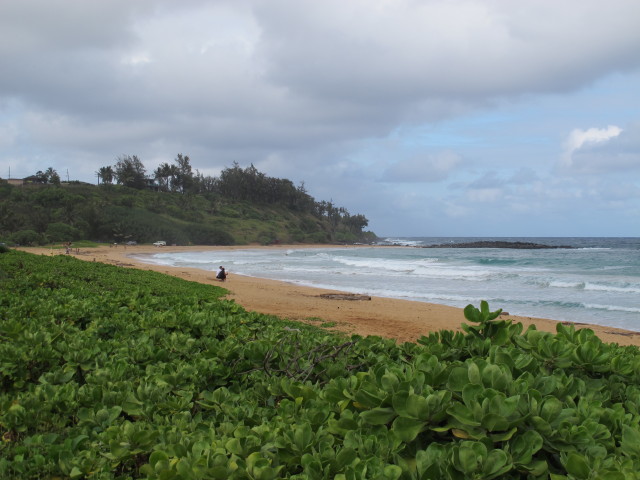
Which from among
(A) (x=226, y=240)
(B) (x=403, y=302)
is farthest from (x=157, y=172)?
(B) (x=403, y=302)

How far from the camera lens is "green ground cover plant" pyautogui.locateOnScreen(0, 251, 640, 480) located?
133cm

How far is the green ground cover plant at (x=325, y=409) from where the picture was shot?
133 centimetres

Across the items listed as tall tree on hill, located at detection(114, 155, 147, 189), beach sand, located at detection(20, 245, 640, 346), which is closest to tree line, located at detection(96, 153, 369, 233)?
tall tree on hill, located at detection(114, 155, 147, 189)

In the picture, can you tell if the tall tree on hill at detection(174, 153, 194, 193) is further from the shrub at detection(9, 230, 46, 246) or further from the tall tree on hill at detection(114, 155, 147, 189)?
the shrub at detection(9, 230, 46, 246)

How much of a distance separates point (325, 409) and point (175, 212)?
83694 millimetres

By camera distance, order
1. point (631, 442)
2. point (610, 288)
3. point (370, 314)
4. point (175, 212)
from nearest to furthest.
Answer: point (631, 442)
point (370, 314)
point (610, 288)
point (175, 212)

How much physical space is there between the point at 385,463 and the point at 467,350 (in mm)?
999

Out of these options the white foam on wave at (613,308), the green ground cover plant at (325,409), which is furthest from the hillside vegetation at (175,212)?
the green ground cover plant at (325,409)

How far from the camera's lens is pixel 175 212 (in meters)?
81.6

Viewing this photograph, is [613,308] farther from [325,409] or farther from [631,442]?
[325,409]

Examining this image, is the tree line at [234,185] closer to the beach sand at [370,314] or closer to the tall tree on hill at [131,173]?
the tall tree on hill at [131,173]

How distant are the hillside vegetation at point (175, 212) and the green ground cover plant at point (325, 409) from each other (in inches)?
2255

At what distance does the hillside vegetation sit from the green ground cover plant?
188 feet

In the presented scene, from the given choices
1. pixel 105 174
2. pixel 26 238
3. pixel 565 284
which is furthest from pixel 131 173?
pixel 565 284
